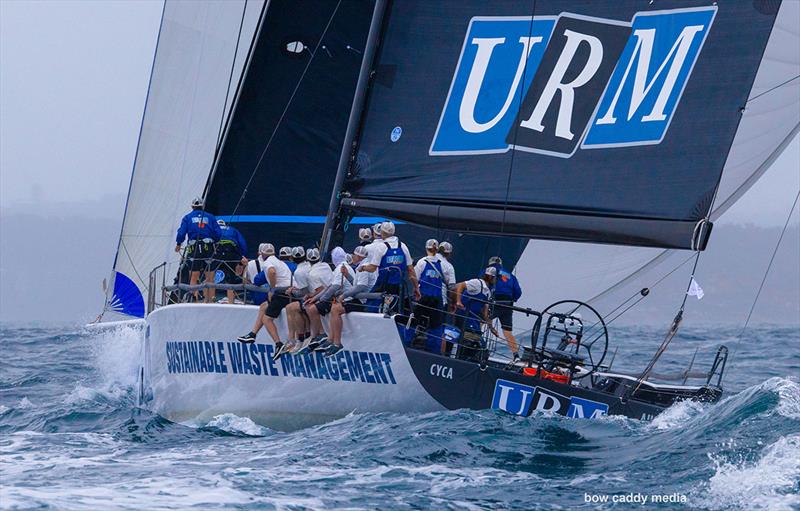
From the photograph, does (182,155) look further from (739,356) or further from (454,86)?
(739,356)

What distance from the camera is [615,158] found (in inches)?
440

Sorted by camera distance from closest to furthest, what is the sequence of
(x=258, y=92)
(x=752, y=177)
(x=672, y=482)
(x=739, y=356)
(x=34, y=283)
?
1. (x=672, y=482)
2. (x=752, y=177)
3. (x=258, y=92)
4. (x=739, y=356)
5. (x=34, y=283)

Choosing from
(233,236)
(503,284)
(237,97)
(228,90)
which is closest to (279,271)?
(503,284)

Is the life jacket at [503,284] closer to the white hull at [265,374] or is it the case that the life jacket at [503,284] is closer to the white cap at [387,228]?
the white cap at [387,228]

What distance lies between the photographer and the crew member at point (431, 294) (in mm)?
11297

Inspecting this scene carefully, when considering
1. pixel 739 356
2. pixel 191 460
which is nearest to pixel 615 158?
pixel 191 460

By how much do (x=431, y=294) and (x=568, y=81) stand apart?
2.21 meters

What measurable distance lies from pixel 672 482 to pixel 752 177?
537cm

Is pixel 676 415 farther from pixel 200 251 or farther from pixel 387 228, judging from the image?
pixel 200 251

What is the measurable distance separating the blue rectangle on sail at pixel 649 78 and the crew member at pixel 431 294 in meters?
1.69

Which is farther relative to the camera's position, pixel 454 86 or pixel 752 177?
pixel 752 177

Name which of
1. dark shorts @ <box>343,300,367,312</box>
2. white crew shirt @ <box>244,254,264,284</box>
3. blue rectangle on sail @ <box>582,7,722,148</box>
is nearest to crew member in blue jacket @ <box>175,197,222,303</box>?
white crew shirt @ <box>244,254,264,284</box>

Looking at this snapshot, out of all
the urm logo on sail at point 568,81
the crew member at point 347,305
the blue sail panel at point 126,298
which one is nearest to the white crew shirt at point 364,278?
the crew member at point 347,305

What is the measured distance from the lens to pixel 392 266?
36.8 feet
